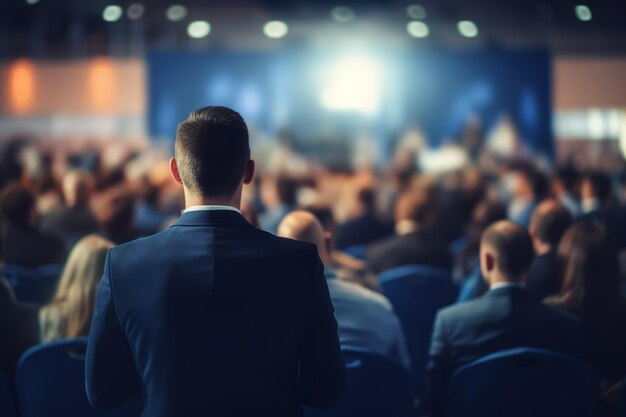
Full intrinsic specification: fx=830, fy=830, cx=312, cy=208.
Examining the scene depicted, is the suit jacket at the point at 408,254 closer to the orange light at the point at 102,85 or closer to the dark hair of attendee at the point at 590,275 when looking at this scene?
the dark hair of attendee at the point at 590,275

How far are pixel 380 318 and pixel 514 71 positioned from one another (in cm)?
1170

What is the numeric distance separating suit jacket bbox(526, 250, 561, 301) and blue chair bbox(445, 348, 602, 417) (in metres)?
1.64

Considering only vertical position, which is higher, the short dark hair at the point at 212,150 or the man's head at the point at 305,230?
the short dark hair at the point at 212,150

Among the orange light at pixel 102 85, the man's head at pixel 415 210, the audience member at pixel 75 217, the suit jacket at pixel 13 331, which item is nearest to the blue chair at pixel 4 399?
the suit jacket at pixel 13 331

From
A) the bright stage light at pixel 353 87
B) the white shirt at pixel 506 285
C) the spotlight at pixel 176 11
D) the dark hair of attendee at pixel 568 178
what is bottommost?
the white shirt at pixel 506 285

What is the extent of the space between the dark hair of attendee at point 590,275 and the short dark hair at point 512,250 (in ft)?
1.20

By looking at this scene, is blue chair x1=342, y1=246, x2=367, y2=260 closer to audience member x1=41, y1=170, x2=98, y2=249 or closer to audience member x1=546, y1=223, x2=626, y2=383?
audience member x1=41, y1=170, x2=98, y2=249

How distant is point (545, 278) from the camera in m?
4.18

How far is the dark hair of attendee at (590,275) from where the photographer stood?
134 inches

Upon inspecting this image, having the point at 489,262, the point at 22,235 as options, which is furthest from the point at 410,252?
the point at 22,235

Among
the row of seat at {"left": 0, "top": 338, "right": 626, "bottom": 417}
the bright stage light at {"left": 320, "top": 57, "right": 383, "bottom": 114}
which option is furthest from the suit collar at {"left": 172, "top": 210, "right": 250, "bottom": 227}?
the bright stage light at {"left": 320, "top": 57, "right": 383, "bottom": 114}

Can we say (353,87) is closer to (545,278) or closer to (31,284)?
(31,284)

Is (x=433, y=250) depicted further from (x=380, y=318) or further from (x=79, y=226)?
(x=79, y=226)

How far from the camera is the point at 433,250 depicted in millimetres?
5410
